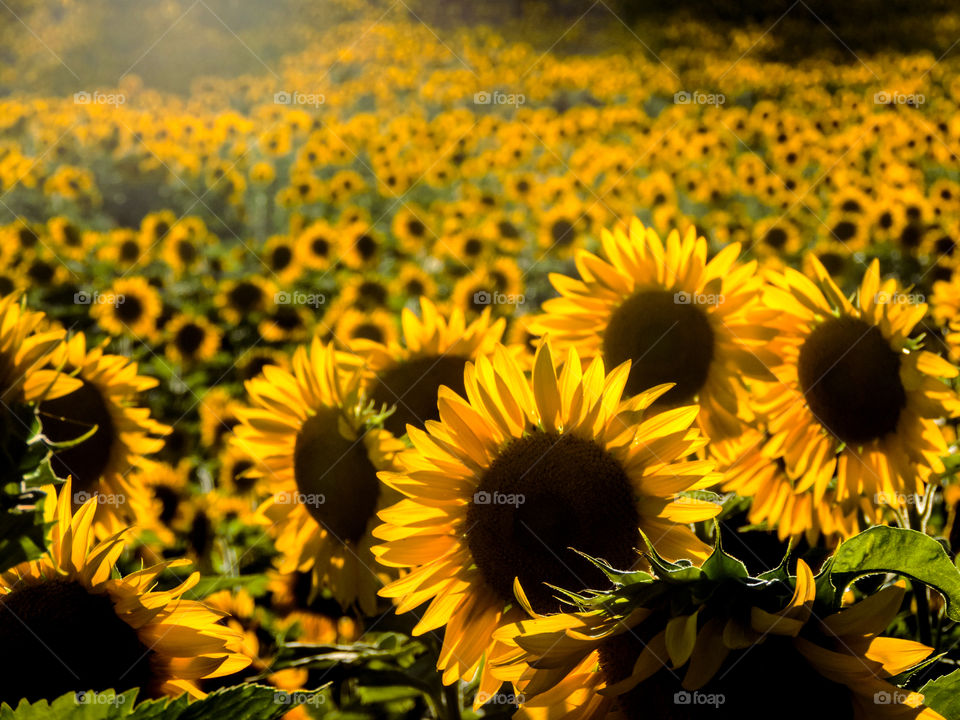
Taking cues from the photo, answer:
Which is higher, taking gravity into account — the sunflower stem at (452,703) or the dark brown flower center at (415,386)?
the dark brown flower center at (415,386)

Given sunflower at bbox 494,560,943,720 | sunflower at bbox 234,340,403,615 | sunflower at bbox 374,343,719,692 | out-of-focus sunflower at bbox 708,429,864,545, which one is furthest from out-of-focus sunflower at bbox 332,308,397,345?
sunflower at bbox 494,560,943,720

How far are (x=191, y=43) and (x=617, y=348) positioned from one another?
51.5ft

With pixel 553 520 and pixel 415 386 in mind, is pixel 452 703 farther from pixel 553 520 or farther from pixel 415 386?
pixel 415 386

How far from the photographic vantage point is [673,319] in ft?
5.91

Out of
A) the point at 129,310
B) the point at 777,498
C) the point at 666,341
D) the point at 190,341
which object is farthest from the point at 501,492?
the point at 129,310

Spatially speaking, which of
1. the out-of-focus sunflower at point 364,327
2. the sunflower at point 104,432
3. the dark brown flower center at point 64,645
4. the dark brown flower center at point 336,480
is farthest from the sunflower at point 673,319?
the out-of-focus sunflower at point 364,327

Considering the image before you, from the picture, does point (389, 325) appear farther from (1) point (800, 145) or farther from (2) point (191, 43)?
(2) point (191, 43)

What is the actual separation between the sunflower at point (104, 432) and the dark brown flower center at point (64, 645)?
972mm

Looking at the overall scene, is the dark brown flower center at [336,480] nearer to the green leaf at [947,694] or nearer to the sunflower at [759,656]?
the sunflower at [759,656]

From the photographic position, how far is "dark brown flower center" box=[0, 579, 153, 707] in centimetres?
103

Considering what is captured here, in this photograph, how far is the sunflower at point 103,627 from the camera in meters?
1.06

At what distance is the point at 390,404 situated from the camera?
196 centimetres

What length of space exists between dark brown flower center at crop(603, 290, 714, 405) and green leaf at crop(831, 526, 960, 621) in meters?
0.90

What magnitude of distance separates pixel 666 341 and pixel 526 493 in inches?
25.6
